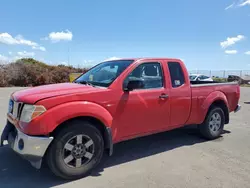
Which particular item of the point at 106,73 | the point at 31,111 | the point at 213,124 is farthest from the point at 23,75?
the point at 31,111

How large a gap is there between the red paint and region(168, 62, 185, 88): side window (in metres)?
0.09

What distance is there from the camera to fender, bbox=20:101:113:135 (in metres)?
3.18

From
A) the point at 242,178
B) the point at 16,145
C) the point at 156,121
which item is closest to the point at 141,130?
the point at 156,121

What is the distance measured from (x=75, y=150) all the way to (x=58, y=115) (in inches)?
25.6

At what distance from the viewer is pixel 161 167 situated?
3973mm

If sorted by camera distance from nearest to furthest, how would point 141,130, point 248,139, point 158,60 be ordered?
point 141,130
point 158,60
point 248,139

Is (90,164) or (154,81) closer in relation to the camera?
(90,164)

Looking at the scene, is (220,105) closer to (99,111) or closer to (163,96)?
(163,96)

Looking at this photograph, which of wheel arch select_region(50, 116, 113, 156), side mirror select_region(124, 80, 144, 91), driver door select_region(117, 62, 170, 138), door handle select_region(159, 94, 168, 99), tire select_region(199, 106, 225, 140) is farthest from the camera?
tire select_region(199, 106, 225, 140)

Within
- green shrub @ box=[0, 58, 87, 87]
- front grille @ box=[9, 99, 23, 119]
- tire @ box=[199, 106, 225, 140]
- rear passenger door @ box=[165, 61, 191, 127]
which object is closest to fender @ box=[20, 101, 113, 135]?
front grille @ box=[9, 99, 23, 119]

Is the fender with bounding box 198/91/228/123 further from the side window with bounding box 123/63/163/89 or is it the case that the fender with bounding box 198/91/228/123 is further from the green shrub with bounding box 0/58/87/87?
the green shrub with bounding box 0/58/87/87

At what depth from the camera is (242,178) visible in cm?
362

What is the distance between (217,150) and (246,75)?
38.1 m

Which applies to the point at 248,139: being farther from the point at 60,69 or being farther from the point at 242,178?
the point at 60,69
